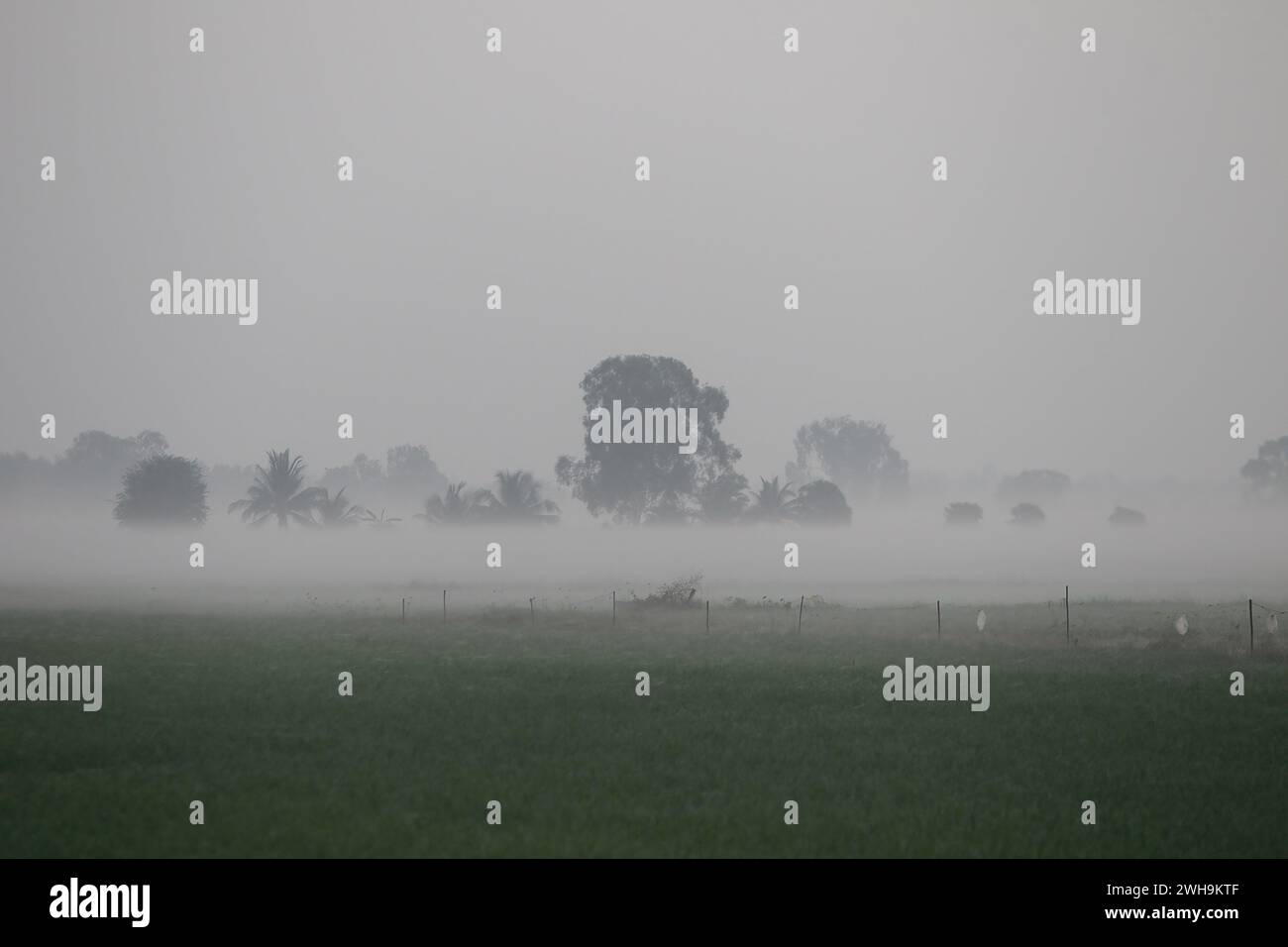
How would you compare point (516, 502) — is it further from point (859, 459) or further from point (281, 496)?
point (859, 459)

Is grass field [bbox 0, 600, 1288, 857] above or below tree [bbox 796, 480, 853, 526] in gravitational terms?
below

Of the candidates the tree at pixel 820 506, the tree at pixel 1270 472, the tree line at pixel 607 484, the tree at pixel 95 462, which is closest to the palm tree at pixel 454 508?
the tree line at pixel 607 484

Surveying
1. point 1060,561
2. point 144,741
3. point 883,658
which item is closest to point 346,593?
point 883,658

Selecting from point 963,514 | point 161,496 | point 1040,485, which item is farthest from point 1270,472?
point 161,496

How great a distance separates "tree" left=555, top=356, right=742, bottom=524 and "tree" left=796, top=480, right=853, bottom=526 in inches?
336

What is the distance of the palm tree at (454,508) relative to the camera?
113 meters

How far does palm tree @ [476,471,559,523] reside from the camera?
112 metres

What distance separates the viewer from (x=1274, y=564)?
90.6 metres

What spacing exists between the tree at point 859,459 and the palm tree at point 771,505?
42026mm

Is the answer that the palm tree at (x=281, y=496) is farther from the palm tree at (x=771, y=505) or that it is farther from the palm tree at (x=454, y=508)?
the palm tree at (x=771, y=505)

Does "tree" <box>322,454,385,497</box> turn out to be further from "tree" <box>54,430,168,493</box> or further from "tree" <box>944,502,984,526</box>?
"tree" <box>944,502,984,526</box>

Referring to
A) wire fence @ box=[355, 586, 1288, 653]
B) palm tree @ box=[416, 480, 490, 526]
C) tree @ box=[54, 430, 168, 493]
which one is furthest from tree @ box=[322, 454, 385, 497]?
wire fence @ box=[355, 586, 1288, 653]

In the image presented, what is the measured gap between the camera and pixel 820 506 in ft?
387

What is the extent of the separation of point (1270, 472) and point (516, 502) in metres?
105
